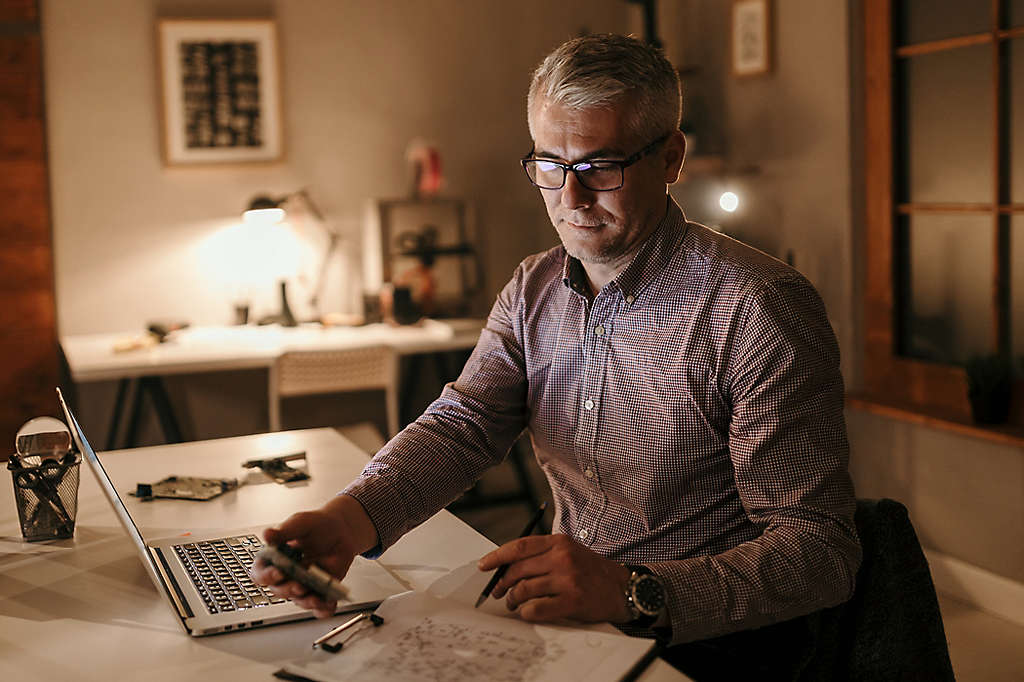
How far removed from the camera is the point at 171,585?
135 centimetres

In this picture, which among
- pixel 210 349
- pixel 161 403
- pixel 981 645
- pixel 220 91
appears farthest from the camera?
pixel 220 91

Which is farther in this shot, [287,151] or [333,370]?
[287,151]

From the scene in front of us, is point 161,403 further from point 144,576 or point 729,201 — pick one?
point 144,576

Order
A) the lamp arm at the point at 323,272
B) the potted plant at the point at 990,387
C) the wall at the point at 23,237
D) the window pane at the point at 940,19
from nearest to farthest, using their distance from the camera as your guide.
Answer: the potted plant at the point at 990,387 < the window pane at the point at 940,19 < the wall at the point at 23,237 < the lamp arm at the point at 323,272

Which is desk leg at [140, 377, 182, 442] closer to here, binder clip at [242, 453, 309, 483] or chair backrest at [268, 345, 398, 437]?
chair backrest at [268, 345, 398, 437]

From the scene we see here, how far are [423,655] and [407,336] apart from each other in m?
2.89

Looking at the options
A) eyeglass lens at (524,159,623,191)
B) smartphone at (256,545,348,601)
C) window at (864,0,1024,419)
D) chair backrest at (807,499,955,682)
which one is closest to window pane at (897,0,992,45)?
window at (864,0,1024,419)

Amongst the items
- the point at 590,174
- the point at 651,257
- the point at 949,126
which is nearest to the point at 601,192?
the point at 590,174

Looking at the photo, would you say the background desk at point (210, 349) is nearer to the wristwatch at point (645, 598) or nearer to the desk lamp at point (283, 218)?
the desk lamp at point (283, 218)

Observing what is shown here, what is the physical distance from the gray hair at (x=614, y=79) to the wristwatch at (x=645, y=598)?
24.6 inches

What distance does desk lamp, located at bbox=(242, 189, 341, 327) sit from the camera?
4035 millimetres

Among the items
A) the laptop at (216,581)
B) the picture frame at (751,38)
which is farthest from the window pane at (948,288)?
the laptop at (216,581)

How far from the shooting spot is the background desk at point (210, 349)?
3.54m

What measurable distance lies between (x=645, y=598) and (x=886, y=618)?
1.22ft
